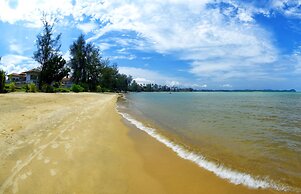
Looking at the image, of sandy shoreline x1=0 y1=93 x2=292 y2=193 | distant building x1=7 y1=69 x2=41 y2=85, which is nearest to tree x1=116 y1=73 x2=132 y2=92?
distant building x1=7 y1=69 x2=41 y2=85

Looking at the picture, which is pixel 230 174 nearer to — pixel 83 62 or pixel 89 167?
pixel 89 167

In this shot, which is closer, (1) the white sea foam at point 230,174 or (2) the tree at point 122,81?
(1) the white sea foam at point 230,174

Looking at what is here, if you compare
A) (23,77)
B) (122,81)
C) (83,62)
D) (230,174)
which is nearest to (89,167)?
(230,174)

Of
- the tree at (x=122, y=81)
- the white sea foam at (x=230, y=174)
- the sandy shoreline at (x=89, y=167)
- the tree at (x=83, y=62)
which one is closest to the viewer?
the sandy shoreline at (x=89, y=167)

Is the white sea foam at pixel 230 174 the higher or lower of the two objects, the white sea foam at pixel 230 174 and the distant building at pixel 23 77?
the lower

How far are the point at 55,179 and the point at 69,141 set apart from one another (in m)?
3.49

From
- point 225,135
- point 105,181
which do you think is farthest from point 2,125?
point 225,135

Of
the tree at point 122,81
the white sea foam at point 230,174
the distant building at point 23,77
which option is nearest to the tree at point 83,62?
the distant building at point 23,77

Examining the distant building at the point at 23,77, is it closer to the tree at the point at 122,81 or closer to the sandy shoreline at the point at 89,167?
the tree at the point at 122,81

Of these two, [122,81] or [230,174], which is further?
[122,81]

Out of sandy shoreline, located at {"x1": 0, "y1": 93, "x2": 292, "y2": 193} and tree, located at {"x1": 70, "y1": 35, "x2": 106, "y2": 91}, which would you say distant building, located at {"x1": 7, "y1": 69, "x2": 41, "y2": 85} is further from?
sandy shoreline, located at {"x1": 0, "y1": 93, "x2": 292, "y2": 193}

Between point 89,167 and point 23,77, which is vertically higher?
point 23,77

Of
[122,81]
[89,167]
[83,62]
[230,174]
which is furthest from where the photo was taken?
[122,81]

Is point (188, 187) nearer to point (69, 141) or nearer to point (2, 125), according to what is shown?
point (69, 141)
